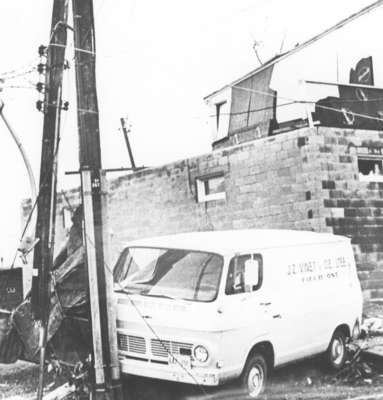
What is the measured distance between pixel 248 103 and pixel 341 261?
9105 mm

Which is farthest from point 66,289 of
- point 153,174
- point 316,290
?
point 153,174

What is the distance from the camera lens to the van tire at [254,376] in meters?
6.74

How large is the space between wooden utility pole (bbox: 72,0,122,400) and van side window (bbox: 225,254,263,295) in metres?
1.49

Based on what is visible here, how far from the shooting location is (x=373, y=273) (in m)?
12.1

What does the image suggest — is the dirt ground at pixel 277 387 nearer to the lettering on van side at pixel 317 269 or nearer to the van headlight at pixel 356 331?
the van headlight at pixel 356 331

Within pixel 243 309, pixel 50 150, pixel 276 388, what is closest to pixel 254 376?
pixel 276 388

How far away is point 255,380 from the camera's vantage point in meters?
6.93

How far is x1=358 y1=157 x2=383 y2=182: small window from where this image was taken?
12.6 metres

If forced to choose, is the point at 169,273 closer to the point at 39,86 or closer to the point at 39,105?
the point at 39,105

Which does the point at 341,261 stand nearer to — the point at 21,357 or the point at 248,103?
the point at 21,357

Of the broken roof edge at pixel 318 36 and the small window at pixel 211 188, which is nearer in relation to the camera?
the small window at pixel 211 188

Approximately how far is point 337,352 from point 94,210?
14.1 feet

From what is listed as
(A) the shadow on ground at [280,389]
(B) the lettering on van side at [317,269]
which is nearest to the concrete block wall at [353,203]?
(B) the lettering on van side at [317,269]

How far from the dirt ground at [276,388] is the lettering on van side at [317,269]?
1359 mm
